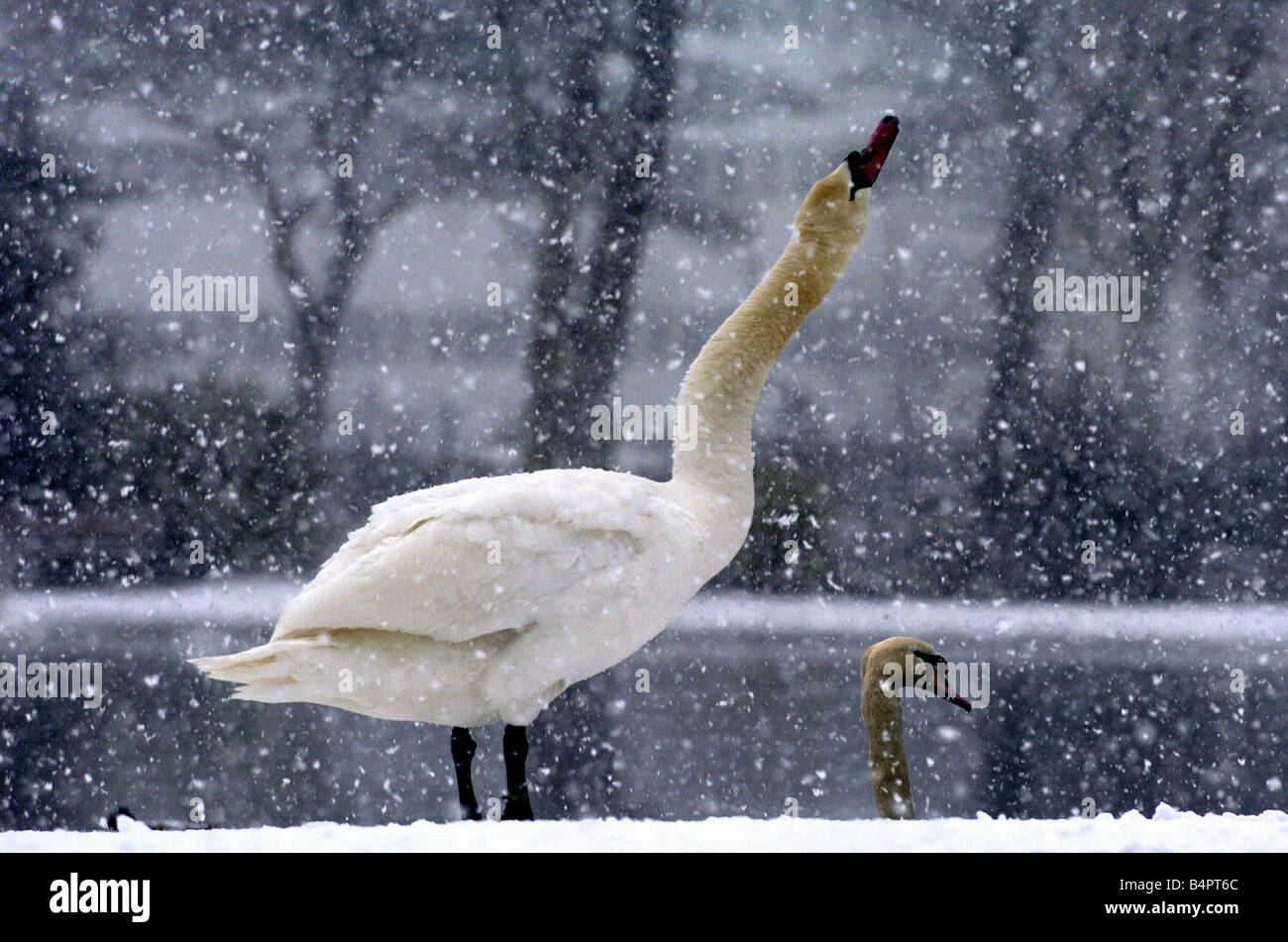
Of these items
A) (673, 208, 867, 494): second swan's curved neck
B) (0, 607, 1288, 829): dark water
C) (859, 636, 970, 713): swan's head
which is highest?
(673, 208, 867, 494): second swan's curved neck

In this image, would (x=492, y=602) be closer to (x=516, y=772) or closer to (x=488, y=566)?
(x=488, y=566)

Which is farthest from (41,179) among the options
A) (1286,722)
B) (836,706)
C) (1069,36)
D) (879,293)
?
(1286,722)

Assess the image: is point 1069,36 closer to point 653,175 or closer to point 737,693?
point 653,175

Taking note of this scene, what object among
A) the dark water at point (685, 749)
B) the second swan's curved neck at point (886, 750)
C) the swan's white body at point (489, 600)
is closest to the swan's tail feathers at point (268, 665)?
the swan's white body at point (489, 600)

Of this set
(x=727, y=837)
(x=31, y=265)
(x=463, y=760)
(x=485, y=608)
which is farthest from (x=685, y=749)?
Answer: (x=31, y=265)

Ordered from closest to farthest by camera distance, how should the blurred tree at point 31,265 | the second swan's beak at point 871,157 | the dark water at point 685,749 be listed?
1. the second swan's beak at point 871,157
2. the dark water at point 685,749
3. the blurred tree at point 31,265

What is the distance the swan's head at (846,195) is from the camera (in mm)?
1738

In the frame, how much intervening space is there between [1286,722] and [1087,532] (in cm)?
166

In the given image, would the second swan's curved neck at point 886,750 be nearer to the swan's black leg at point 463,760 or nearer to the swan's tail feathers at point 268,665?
the swan's black leg at point 463,760

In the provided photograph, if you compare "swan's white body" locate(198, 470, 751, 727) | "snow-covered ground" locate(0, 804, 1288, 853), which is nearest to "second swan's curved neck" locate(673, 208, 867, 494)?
"swan's white body" locate(198, 470, 751, 727)

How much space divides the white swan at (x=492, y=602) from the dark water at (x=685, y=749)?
1537 millimetres

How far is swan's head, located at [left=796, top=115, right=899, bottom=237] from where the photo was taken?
1.74 meters

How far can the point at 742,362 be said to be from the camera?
1686 mm

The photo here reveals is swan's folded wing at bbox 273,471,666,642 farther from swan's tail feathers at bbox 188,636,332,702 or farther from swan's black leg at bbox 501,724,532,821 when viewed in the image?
swan's black leg at bbox 501,724,532,821
